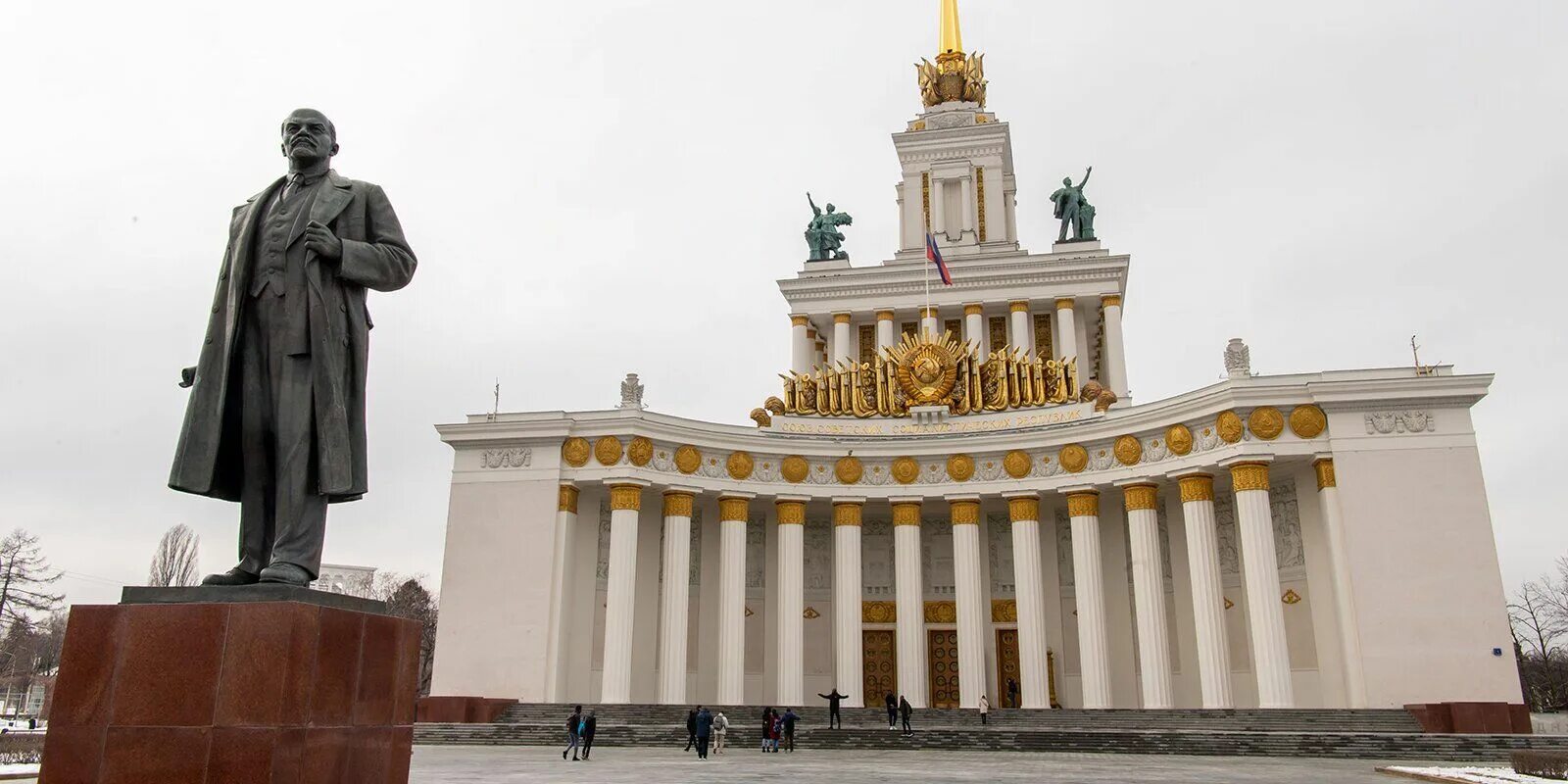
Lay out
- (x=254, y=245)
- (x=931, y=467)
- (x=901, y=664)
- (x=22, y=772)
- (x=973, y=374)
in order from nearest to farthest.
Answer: (x=254, y=245), (x=22, y=772), (x=901, y=664), (x=931, y=467), (x=973, y=374)

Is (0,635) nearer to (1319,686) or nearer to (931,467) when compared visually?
(931,467)

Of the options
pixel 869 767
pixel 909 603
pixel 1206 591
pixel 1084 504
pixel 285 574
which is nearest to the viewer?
pixel 285 574

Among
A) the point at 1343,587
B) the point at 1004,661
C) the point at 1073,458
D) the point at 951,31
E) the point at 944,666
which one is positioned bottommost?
the point at 944,666

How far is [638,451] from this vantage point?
2808 centimetres

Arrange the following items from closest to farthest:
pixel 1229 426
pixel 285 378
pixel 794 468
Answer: pixel 285 378, pixel 1229 426, pixel 794 468

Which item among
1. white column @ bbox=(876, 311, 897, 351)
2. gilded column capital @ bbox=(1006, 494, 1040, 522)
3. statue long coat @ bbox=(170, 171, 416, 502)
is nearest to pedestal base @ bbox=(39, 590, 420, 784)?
statue long coat @ bbox=(170, 171, 416, 502)

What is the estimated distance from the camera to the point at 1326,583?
25.9m

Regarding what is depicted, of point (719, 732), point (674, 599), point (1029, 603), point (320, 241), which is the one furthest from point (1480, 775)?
point (674, 599)

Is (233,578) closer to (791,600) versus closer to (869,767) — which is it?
(869,767)

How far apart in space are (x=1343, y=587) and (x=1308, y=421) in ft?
13.0

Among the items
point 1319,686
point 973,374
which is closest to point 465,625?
point 973,374

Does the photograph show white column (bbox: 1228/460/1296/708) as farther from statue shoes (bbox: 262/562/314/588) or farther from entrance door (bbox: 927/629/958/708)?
statue shoes (bbox: 262/562/314/588)

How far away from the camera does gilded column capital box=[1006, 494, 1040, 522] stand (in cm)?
2916

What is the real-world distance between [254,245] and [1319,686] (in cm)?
2714
